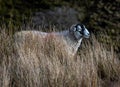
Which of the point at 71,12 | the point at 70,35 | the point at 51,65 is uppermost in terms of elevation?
the point at 71,12

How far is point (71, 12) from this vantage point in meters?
13.2

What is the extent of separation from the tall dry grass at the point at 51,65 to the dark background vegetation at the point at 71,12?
2.99m

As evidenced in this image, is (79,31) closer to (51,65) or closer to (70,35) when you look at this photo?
(70,35)

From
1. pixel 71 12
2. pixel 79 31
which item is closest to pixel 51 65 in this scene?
pixel 79 31

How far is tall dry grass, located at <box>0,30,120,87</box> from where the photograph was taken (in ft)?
24.4

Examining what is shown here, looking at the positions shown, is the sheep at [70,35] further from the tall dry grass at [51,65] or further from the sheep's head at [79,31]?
the tall dry grass at [51,65]

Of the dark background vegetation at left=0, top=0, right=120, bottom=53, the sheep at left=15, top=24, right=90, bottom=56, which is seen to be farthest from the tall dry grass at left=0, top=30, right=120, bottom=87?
the dark background vegetation at left=0, top=0, right=120, bottom=53

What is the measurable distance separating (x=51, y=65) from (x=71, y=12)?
563 centimetres

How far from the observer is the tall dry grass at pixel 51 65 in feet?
24.4

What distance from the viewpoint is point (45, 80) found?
24.3 ft

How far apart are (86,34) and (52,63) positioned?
2.50 metres

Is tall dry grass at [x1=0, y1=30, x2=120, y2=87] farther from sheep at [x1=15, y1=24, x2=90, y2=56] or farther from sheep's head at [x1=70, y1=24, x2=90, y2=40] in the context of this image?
sheep's head at [x1=70, y1=24, x2=90, y2=40]

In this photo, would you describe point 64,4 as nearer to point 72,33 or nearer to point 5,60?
point 72,33

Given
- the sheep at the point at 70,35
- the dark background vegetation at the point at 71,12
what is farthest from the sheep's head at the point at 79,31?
the dark background vegetation at the point at 71,12
